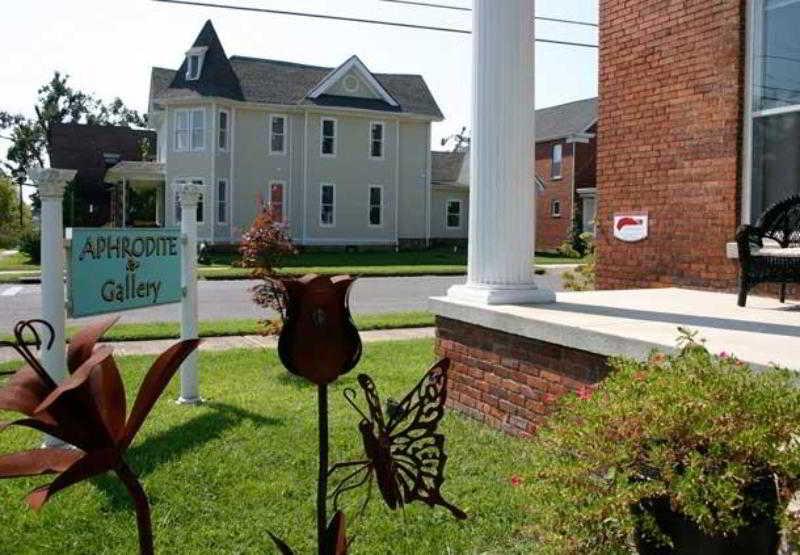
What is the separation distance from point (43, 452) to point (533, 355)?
14.1ft

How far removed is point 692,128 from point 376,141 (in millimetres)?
27610

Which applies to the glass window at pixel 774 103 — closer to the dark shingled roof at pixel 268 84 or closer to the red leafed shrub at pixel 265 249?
the red leafed shrub at pixel 265 249

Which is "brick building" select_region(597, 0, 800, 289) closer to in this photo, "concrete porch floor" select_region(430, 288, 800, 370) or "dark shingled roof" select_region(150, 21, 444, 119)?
"concrete porch floor" select_region(430, 288, 800, 370)

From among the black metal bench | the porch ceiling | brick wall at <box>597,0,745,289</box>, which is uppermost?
the porch ceiling

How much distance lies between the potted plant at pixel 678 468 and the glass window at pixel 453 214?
118ft

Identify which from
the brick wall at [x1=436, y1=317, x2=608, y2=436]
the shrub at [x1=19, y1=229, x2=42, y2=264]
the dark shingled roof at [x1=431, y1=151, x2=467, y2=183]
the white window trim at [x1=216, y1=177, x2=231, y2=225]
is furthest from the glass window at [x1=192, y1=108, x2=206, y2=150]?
the brick wall at [x1=436, y1=317, x2=608, y2=436]

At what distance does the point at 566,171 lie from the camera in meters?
40.2

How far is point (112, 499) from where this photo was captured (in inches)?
175

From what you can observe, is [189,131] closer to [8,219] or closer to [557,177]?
[8,219]

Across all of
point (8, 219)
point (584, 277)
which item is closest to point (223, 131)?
point (8, 219)

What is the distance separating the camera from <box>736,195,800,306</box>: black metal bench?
6363 millimetres

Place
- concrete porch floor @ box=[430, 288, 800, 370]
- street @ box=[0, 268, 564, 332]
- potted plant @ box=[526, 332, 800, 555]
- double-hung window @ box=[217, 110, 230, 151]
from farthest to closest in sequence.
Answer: double-hung window @ box=[217, 110, 230, 151] < street @ box=[0, 268, 564, 332] < concrete porch floor @ box=[430, 288, 800, 370] < potted plant @ box=[526, 332, 800, 555]

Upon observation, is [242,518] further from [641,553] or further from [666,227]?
[666,227]

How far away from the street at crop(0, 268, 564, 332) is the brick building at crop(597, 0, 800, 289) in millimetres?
5733
